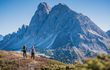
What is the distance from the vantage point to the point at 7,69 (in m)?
59.8

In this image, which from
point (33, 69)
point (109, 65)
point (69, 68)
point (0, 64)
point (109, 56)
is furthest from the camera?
point (0, 64)

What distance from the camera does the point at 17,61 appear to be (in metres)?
65.7

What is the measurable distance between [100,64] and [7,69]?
44.1 m

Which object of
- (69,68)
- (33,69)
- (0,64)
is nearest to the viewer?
(69,68)

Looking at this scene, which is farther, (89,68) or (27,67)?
(27,67)

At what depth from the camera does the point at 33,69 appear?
59.3 metres

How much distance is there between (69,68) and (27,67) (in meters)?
22.2

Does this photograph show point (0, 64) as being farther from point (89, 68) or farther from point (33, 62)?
point (89, 68)

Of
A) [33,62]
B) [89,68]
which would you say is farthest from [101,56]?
[33,62]

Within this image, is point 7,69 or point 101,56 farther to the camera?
point 7,69

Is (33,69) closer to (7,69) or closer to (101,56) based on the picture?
(7,69)

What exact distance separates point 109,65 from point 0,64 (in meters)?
49.2

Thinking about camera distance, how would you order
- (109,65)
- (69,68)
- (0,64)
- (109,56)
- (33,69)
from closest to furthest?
(109,65), (109,56), (69,68), (33,69), (0,64)

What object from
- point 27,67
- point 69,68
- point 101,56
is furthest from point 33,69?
point 101,56
